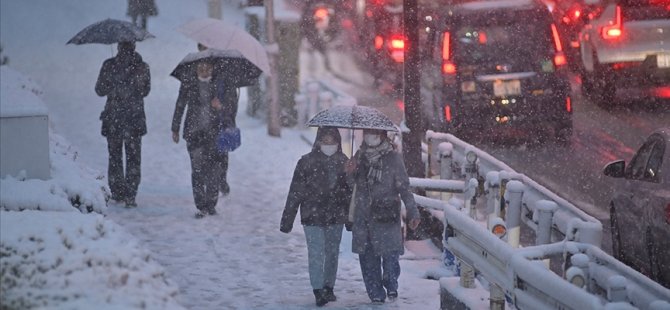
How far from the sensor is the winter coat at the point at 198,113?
13.3 m

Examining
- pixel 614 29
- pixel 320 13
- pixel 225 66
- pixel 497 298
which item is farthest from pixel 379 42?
pixel 497 298

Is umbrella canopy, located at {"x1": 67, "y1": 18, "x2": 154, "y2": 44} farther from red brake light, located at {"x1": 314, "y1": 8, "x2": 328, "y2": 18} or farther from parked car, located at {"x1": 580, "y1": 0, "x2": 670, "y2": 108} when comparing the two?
red brake light, located at {"x1": 314, "y1": 8, "x2": 328, "y2": 18}

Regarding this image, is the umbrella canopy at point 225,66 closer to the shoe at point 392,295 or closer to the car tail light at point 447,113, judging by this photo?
the shoe at point 392,295

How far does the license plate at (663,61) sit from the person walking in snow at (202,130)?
10.4 metres

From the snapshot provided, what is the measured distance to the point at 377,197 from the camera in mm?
9586

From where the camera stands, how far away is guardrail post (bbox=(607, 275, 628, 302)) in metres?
6.90

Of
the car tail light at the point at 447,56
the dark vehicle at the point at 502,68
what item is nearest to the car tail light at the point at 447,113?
the dark vehicle at the point at 502,68

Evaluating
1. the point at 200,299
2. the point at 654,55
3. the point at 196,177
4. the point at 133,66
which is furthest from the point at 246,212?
the point at 654,55

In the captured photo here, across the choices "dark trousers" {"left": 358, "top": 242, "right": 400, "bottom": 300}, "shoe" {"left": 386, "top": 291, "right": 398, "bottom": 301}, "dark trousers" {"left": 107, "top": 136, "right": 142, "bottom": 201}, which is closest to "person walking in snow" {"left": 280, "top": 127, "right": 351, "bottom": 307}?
"dark trousers" {"left": 358, "top": 242, "right": 400, "bottom": 300}

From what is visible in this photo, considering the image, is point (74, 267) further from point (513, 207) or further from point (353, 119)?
point (513, 207)

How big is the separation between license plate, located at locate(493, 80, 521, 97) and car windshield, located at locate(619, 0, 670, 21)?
463 cm

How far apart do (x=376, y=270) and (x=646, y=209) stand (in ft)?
7.27

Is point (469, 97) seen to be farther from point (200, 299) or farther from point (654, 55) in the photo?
point (200, 299)

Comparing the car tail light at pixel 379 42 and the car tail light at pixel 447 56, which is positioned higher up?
the car tail light at pixel 379 42
